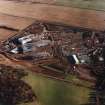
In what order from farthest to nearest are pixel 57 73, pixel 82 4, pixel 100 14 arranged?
pixel 82 4
pixel 100 14
pixel 57 73

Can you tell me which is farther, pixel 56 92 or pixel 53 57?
pixel 53 57

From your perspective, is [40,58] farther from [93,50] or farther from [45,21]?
[45,21]

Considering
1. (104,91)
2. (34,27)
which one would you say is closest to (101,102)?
(104,91)

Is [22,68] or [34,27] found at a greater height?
[34,27]

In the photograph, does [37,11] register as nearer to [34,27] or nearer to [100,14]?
[34,27]

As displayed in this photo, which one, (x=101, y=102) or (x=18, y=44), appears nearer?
(x=101, y=102)

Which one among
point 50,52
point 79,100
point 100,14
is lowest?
point 79,100

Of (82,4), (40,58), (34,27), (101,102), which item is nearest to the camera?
(101,102)
